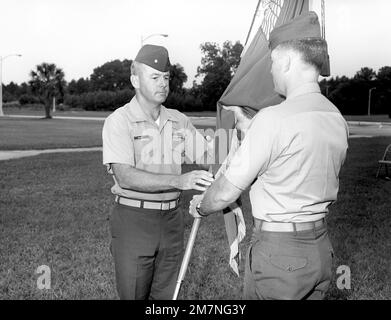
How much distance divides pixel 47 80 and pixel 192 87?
18707 mm

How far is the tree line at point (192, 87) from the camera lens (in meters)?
61.7

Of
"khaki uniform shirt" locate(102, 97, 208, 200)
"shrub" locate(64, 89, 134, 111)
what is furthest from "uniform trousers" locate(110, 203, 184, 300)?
"shrub" locate(64, 89, 134, 111)

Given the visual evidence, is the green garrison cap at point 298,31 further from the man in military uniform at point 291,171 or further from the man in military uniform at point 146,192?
the man in military uniform at point 146,192

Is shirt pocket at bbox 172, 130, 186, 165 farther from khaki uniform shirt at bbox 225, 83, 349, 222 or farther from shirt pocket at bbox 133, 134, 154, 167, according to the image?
→ khaki uniform shirt at bbox 225, 83, 349, 222

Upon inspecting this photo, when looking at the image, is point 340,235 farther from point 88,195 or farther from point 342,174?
point 342,174

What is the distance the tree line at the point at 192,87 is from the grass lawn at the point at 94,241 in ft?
104

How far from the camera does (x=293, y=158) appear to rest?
2.29 meters

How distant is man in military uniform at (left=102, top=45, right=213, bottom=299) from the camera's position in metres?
3.21

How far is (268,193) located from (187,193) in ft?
27.3

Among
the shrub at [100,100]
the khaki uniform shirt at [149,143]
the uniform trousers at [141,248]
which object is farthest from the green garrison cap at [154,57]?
the shrub at [100,100]

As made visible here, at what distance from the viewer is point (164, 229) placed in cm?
338

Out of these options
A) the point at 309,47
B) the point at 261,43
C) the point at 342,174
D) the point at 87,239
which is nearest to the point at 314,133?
the point at 309,47

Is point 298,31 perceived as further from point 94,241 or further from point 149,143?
point 94,241

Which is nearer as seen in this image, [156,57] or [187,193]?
[156,57]
